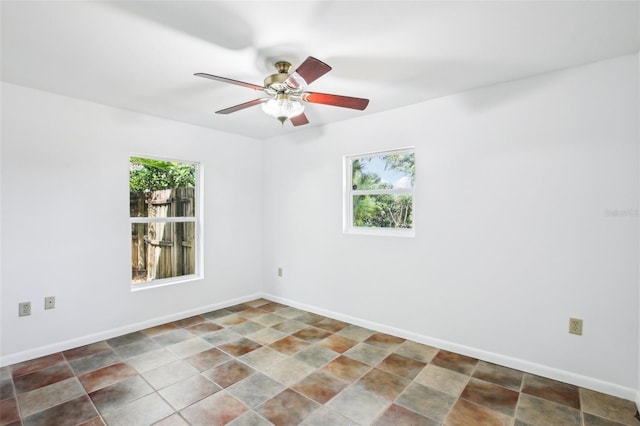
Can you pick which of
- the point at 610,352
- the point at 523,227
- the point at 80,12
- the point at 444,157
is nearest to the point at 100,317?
the point at 80,12

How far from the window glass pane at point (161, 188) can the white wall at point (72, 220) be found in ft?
0.56

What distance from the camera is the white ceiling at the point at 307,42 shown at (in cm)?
168

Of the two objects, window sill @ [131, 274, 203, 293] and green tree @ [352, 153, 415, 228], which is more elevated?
green tree @ [352, 153, 415, 228]

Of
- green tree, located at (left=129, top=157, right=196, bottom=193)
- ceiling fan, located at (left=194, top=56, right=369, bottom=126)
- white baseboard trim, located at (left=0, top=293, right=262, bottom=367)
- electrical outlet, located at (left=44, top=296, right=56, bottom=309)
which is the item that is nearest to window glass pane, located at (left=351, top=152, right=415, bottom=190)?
ceiling fan, located at (left=194, top=56, right=369, bottom=126)

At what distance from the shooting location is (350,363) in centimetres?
269

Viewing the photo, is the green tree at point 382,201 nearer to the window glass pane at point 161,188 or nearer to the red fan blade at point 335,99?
the red fan blade at point 335,99

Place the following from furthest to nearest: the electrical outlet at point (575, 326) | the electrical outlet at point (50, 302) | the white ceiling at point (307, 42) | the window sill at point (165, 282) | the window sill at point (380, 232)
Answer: the window sill at point (165, 282), the window sill at point (380, 232), the electrical outlet at point (50, 302), the electrical outlet at point (575, 326), the white ceiling at point (307, 42)

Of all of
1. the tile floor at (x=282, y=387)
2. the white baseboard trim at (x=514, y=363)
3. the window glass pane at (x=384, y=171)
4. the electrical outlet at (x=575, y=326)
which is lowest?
the tile floor at (x=282, y=387)

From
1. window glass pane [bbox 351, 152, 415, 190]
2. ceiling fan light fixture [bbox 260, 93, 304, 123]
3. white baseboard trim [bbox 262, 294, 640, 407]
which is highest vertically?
ceiling fan light fixture [bbox 260, 93, 304, 123]

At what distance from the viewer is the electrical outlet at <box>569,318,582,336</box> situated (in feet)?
7.63

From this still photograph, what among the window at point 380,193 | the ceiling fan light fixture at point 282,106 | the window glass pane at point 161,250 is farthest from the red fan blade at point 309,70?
the window glass pane at point 161,250

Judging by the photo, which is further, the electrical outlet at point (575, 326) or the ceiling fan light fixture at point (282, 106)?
the electrical outlet at point (575, 326)

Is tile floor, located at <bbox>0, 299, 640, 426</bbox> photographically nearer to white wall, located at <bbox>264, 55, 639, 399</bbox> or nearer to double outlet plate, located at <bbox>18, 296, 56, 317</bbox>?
white wall, located at <bbox>264, 55, 639, 399</bbox>

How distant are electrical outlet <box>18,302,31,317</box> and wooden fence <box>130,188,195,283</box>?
2.82ft
